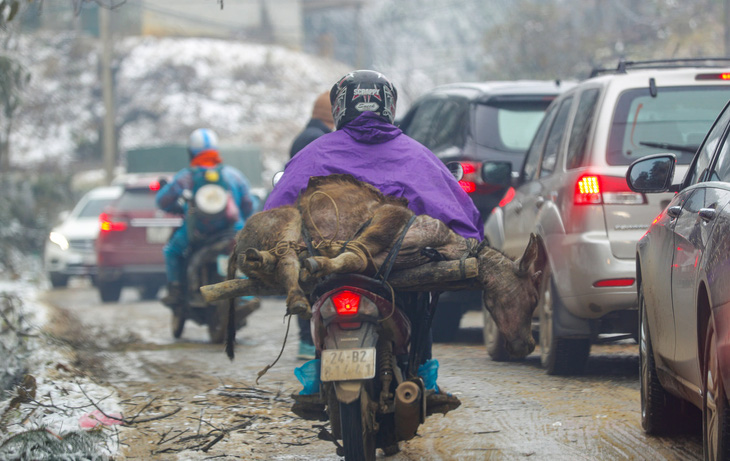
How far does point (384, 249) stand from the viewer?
15.3 feet

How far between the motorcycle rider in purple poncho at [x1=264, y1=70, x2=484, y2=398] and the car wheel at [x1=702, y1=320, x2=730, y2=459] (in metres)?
1.28

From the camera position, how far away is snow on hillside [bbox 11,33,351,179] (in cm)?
4206

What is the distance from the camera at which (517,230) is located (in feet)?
28.2

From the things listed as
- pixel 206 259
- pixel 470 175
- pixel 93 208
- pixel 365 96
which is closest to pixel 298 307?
pixel 365 96

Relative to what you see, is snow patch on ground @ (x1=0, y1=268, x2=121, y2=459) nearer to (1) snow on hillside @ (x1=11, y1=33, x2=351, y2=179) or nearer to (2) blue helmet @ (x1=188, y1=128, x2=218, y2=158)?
(2) blue helmet @ (x1=188, y1=128, x2=218, y2=158)

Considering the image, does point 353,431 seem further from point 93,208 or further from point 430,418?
point 93,208

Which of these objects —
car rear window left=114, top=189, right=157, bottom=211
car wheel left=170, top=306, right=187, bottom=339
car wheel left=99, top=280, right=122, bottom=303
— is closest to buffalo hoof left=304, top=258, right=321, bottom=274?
car wheel left=170, top=306, right=187, bottom=339

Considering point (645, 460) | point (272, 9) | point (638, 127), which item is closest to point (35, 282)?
point (638, 127)

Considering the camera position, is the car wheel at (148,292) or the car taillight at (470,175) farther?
the car wheel at (148,292)

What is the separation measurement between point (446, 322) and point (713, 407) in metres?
5.59

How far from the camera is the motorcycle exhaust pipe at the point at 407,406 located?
4430 mm

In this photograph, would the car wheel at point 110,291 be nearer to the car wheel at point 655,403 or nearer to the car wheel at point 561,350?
the car wheel at point 561,350

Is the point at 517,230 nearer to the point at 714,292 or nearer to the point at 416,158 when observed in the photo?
the point at 416,158

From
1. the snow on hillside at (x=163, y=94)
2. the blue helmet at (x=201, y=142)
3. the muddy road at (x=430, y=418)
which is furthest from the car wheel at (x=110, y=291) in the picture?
the snow on hillside at (x=163, y=94)
